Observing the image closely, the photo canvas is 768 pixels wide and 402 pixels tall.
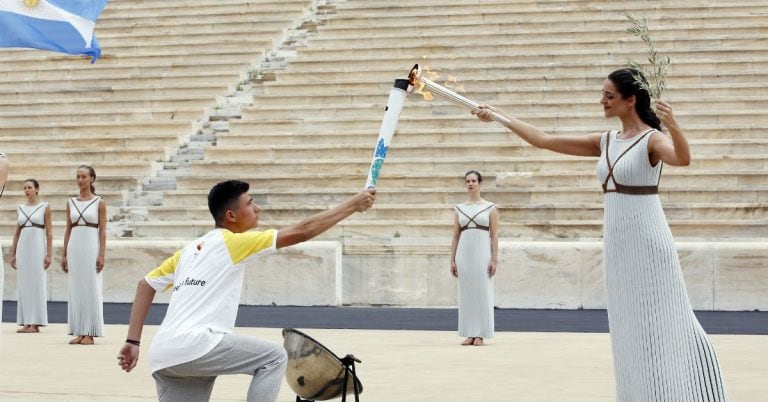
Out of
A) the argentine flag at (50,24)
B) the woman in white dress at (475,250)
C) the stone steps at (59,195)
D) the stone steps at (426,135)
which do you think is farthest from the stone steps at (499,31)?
the argentine flag at (50,24)

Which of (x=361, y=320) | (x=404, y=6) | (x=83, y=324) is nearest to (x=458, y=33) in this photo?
(x=404, y=6)

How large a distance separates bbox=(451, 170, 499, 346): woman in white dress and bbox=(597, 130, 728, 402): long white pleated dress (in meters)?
7.95

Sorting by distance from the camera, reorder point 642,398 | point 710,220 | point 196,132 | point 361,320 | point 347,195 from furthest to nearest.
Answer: point 196,132
point 347,195
point 710,220
point 361,320
point 642,398

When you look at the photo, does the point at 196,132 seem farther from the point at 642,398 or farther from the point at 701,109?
the point at 642,398

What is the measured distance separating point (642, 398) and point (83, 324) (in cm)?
903

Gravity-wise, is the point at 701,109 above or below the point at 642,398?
above

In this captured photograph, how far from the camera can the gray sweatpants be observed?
5.74 meters

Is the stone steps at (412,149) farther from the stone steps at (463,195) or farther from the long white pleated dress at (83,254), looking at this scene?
the long white pleated dress at (83,254)

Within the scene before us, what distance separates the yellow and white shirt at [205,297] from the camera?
18.6 ft

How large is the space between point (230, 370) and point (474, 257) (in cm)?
844

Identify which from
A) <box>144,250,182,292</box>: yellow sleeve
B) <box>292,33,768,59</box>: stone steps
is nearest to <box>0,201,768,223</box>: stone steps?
<box>292,33,768,59</box>: stone steps

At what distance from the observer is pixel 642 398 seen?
229 inches

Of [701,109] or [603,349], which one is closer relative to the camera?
[603,349]

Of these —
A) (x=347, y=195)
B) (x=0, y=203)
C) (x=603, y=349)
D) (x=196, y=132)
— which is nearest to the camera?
(x=603, y=349)
